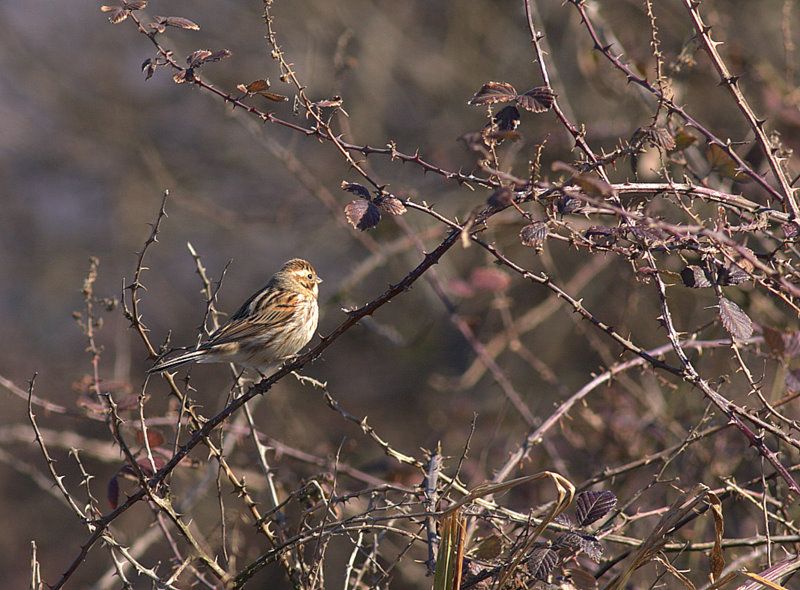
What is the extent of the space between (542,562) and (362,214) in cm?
100

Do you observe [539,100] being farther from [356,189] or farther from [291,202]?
[291,202]

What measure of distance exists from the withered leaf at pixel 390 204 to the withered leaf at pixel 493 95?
328 millimetres

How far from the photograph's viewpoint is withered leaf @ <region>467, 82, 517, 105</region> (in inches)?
102

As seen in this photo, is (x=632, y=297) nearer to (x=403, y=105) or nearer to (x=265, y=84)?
(x=265, y=84)

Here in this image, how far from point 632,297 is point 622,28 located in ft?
14.4

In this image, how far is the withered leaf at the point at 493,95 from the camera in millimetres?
2582

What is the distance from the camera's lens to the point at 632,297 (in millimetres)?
5617

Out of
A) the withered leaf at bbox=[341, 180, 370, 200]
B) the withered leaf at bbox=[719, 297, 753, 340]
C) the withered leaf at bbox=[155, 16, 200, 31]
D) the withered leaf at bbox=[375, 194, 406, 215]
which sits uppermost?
the withered leaf at bbox=[155, 16, 200, 31]

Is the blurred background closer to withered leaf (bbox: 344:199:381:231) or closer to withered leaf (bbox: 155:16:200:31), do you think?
withered leaf (bbox: 155:16:200:31)

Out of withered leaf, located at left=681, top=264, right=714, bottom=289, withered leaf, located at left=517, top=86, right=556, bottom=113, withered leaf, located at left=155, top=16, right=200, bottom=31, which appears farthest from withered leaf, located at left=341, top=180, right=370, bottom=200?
withered leaf, located at left=681, top=264, right=714, bottom=289

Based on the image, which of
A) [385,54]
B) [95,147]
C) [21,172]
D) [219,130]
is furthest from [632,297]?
[21,172]

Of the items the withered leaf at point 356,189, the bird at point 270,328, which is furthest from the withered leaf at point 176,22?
the bird at point 270,328

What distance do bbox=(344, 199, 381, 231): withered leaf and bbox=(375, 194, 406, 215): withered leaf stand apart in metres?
0.02

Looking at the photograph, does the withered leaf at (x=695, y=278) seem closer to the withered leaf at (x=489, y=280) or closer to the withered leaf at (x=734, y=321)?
the withered leaf at (x=734, y=321)
